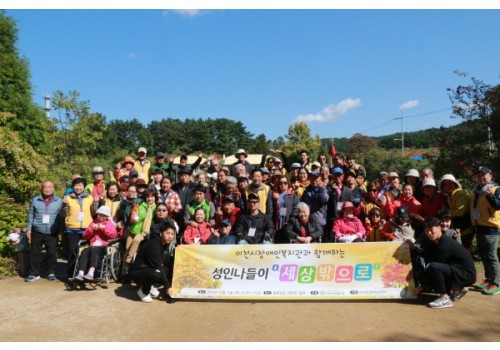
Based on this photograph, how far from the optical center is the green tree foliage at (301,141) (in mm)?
43656

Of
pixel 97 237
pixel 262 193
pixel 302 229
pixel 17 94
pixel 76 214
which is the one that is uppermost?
pixel 17 94

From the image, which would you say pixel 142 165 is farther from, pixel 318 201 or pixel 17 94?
pixel 17 94

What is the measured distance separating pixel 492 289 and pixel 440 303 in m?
1.29

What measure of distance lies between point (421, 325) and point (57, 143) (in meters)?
14.8

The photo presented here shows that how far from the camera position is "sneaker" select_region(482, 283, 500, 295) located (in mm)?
5716

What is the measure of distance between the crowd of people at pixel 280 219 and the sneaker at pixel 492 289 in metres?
0.02

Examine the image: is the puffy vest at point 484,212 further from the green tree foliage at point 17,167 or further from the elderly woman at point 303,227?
the green tree foliage at point 17,167

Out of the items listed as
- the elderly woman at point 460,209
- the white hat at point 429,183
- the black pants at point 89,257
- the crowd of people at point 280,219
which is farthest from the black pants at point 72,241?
the elderly woman at point 460,209

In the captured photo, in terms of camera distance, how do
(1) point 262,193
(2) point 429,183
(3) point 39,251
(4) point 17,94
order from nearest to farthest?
1. (2) point 429,183
2. (3) point 39,251
3. (1) point 262,193
4. (4) point 17,94

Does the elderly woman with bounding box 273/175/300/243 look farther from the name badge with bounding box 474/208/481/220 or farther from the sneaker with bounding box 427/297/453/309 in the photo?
the name badge with bounding box 474/208/481/220

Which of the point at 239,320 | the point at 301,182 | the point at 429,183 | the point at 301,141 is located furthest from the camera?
the point at 301,141

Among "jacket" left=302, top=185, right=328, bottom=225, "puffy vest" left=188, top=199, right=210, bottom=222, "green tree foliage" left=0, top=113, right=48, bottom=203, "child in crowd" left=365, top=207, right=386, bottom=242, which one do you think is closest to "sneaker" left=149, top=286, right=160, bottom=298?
"puffy vest" left=188, top=199, right=210, bottom=222

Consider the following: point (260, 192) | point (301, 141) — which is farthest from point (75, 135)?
point (301, 141)

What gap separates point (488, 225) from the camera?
19.4 feet
